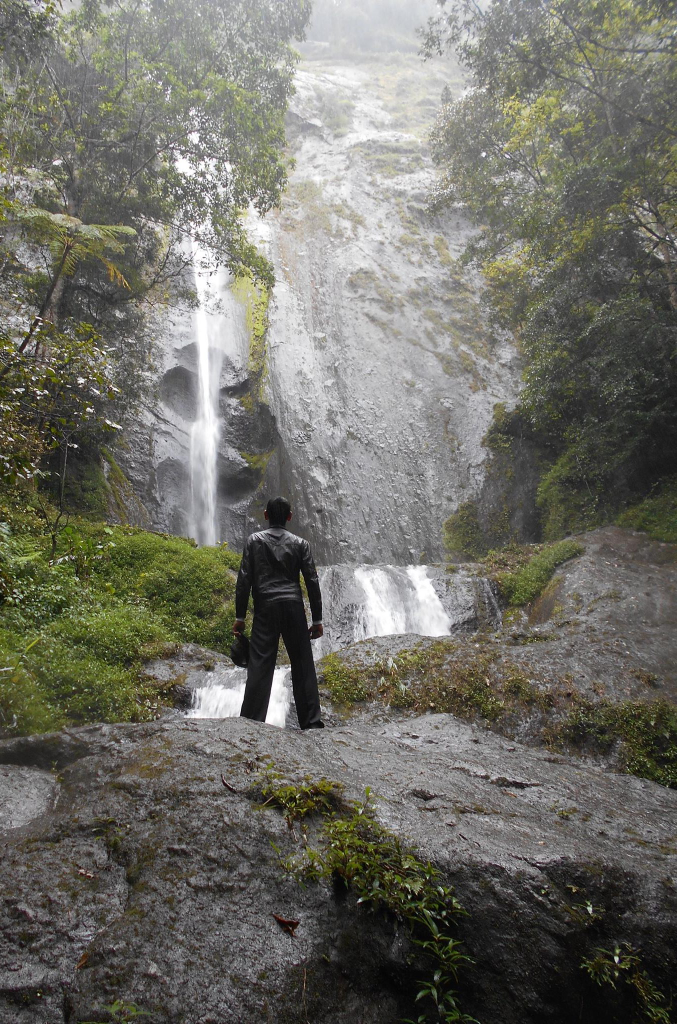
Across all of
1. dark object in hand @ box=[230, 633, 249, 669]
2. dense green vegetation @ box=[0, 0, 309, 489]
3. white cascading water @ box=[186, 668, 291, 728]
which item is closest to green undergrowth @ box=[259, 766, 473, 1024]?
dark object in hand @ box=[230, 633, 249, 669]

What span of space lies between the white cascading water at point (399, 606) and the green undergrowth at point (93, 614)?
2.71m

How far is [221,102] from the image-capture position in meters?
12.7

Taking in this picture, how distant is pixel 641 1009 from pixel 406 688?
15.0ft

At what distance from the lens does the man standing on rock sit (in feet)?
15.8

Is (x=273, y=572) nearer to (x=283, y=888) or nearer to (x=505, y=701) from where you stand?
(x=283, y=888)

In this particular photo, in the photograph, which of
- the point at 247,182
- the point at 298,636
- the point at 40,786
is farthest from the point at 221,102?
the point at 40,786

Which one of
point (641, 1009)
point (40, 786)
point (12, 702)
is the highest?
point (12, 702)

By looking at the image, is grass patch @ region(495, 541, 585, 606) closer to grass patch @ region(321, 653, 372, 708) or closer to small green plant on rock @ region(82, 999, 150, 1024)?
grass patch @ region(321, 653, 372, 708)

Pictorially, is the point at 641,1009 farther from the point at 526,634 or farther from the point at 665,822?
the point at 526,634

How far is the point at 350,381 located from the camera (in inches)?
781

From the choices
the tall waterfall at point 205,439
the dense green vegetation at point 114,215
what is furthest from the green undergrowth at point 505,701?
the tall waterfall at point 205,439

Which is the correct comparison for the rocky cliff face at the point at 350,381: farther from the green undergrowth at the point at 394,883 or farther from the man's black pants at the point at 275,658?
the green undergrowth at the point at 394,883

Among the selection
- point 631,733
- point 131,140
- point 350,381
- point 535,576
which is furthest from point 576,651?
point 350,381

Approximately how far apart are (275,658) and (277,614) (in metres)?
0.37
